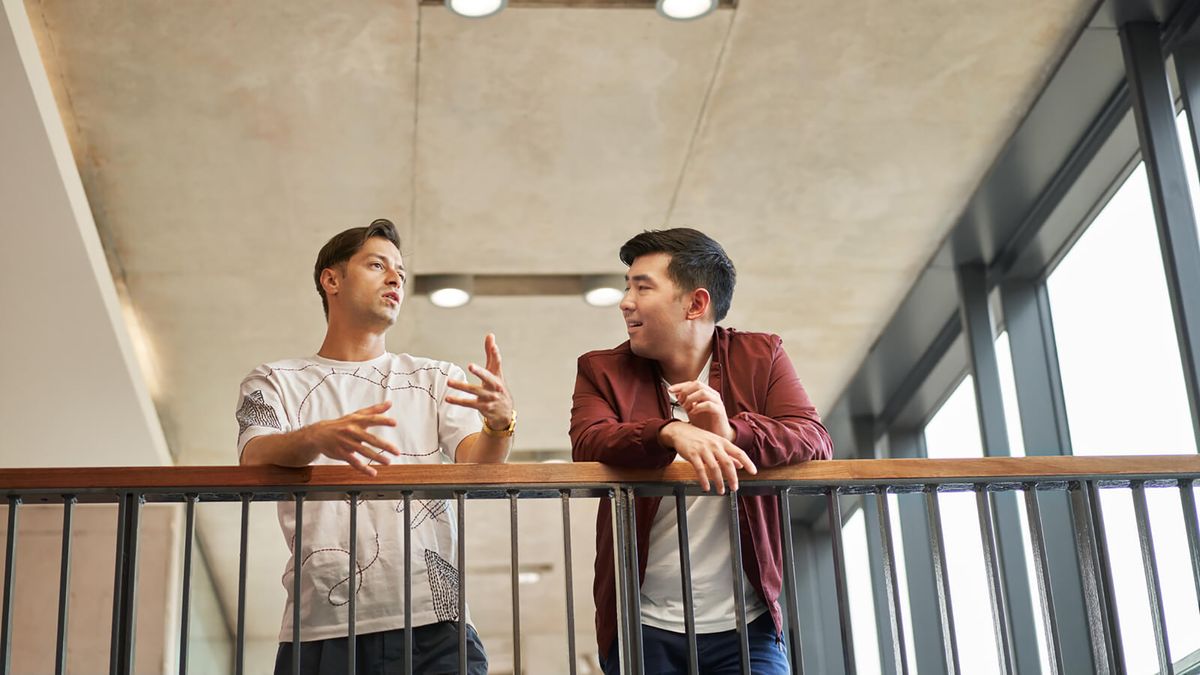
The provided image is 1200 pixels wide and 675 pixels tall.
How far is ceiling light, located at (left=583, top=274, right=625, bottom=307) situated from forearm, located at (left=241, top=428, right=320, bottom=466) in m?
4.21

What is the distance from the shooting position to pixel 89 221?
18.7ft

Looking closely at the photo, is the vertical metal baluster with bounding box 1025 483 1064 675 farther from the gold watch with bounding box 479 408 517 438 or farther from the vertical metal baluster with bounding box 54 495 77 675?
the vertical metal baluster with bounding box 54 495 77 675

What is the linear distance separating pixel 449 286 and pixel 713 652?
13.8 ft

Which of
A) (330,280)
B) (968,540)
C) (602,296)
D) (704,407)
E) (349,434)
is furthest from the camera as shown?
(968,540)

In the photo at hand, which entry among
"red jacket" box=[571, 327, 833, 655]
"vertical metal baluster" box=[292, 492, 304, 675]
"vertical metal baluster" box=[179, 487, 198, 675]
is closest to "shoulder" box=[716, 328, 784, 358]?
"red jacket" box=[571, 327, 833, 655]

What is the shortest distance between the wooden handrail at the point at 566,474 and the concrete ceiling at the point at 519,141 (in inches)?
94.3

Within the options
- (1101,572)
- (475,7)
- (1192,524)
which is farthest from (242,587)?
(475,7)

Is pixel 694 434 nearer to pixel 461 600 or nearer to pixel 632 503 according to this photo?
pixel 632 503

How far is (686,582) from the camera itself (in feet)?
9.00

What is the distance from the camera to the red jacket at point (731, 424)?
279 centimetres

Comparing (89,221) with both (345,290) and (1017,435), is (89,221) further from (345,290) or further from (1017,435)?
(1017,435)

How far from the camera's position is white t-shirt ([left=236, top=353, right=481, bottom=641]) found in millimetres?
2799

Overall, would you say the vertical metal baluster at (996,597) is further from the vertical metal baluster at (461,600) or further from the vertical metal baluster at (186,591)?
the vertical metal baluster at (186,591)

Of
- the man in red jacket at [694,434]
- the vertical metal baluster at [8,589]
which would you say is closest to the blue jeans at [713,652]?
the man in red jacket at [694,434]
